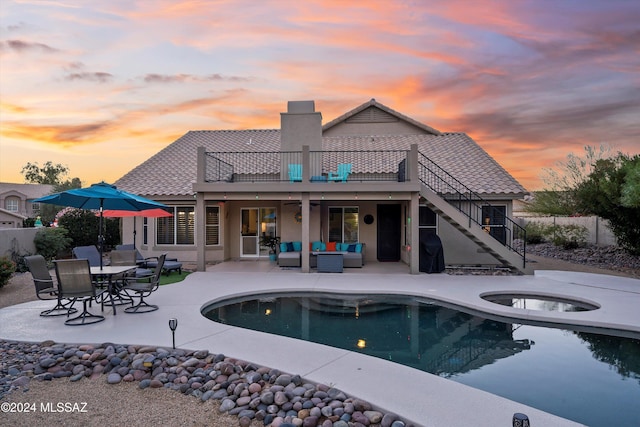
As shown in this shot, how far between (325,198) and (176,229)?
7.07 metres

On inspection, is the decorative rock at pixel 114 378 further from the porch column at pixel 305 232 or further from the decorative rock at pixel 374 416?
the porch column at pixel 305 232

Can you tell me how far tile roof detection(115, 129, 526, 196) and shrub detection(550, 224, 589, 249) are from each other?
7.86 meters

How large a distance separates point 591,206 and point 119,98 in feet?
66.1

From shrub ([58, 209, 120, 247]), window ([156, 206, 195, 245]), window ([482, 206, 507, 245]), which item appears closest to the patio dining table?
window ([156, 206, 195, 245])

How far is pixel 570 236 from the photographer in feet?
70.9

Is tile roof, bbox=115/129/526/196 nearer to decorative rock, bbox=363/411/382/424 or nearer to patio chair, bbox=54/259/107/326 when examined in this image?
patio chair, bbox=54/259/107/326

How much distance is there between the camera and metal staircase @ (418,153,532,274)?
13375 mm

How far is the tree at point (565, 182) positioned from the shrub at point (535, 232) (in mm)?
1735

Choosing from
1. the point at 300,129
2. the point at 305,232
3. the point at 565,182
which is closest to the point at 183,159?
the point at 300,129

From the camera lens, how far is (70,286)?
24.2 feet

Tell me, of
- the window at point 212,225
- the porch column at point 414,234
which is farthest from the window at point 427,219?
the window at point 212,225

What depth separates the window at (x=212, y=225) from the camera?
16531 millimetres

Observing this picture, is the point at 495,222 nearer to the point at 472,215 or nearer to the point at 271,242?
the point at 472,215

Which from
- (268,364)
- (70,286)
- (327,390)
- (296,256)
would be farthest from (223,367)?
(296,256)
